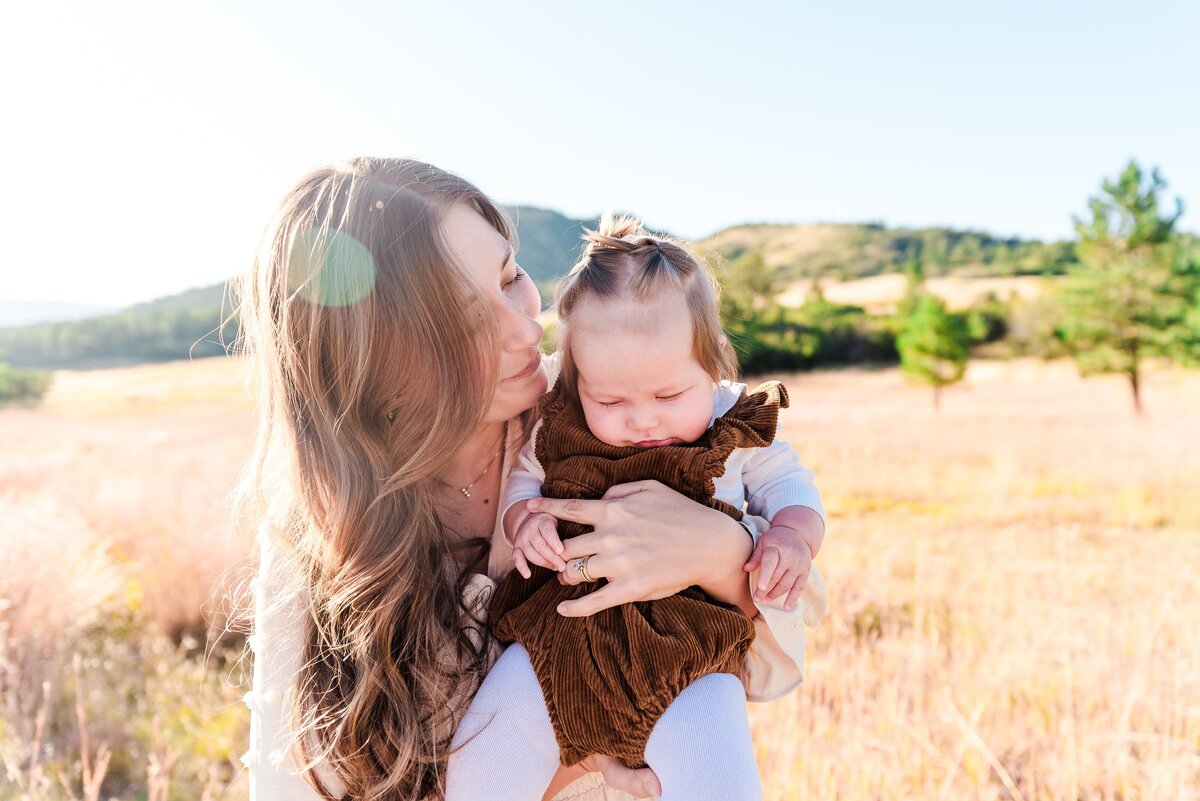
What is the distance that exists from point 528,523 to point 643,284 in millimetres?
642

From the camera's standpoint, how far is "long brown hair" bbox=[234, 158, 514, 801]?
1651 mm

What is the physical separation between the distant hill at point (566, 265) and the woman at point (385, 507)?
33 cm

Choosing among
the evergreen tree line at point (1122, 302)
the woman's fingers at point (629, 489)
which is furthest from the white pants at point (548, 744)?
the evergreen tree line at point (1122, 302)

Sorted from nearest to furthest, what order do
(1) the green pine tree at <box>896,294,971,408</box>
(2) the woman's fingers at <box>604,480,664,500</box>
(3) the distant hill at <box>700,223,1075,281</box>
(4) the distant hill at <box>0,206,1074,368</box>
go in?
(2) the woman's fingers at <box>604,480,664,500</box>
(4) the distant hill at <box>0,206,1074,368</box>
(1) the green pine tree at <box>896,294,971,408</box>
(3) the distant hill at <box>700,223,1075,281</box>

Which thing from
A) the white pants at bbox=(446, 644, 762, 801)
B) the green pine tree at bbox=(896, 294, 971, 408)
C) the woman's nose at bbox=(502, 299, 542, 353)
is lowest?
the green pine tree at bbox=(896, 294, 971, 408)

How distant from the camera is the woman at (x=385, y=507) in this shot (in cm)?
163

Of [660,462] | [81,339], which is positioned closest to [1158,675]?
[660,462]

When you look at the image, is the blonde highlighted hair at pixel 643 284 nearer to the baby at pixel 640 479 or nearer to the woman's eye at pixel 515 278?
the baby at pixel 640 479

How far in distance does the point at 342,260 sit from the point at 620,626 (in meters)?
1.04

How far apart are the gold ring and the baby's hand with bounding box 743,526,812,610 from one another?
0.36 metres

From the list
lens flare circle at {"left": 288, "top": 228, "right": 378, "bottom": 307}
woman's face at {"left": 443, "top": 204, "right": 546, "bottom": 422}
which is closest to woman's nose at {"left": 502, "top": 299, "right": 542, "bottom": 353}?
woman's face at {"left": 443, "top": 204, "right": 546, "bottom": 422}

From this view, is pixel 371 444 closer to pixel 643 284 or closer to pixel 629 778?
pixel 643 284

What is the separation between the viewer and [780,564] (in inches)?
64.8

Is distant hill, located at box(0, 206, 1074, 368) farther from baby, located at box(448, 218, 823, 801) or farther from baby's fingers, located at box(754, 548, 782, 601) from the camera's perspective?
baby's fingers, located at box(754, 548, 782, 601)
